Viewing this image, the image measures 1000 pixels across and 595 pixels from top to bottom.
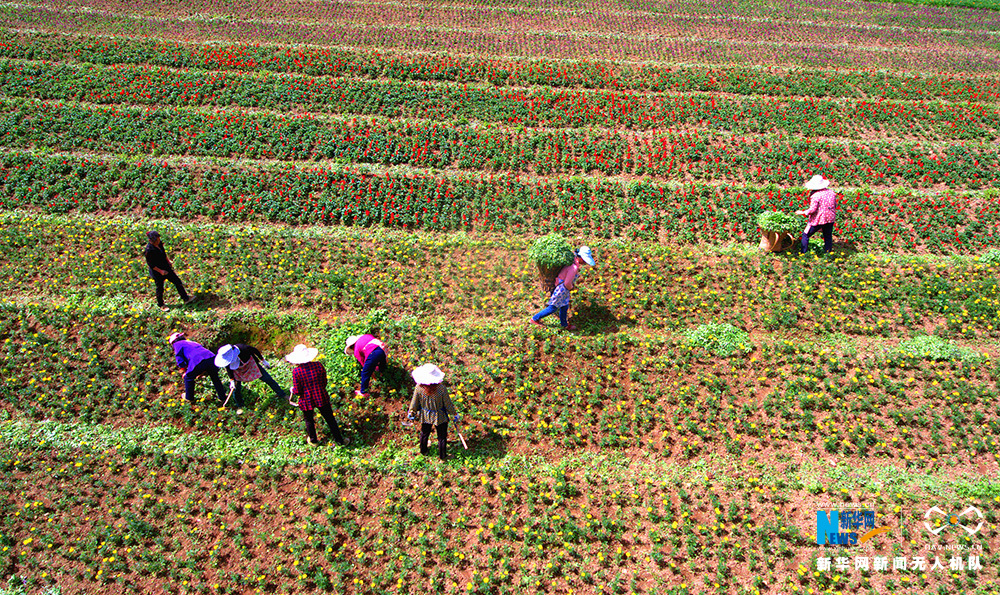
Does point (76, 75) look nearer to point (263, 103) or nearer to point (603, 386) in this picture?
point (263, 103)

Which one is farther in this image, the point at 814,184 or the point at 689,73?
the point at 689,73

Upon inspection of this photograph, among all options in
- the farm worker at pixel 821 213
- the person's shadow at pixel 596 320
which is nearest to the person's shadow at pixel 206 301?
the person's shadow at pixel 596 320

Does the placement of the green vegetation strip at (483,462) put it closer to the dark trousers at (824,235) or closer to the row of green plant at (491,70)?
the dark trousers at (824,235)

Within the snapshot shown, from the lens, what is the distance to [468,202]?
1366 centimetres

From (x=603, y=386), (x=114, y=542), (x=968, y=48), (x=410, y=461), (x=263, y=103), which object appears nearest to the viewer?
(x=114, y=542)

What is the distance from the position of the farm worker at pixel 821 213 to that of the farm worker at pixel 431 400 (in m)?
8.29

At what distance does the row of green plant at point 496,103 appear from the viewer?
16953mm

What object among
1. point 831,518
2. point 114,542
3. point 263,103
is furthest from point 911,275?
point 263,103

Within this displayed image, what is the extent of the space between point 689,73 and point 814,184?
967 centimetres

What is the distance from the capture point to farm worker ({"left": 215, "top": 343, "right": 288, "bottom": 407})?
323 inches

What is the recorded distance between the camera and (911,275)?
11.4 m

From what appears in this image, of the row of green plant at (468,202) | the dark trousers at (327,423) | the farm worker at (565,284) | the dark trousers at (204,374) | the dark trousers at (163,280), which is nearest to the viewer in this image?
the dark trousers at (327,423)

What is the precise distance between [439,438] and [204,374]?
12.3 ft

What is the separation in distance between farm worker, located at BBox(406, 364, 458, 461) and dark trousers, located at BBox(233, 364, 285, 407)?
8.26 feet
